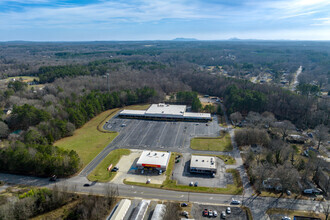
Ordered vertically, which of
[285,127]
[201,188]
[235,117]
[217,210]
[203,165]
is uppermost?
[285,127]

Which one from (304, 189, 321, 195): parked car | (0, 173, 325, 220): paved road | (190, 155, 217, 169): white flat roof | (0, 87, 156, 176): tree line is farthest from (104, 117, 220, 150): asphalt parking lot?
(304, 189, 321, 195): parked car

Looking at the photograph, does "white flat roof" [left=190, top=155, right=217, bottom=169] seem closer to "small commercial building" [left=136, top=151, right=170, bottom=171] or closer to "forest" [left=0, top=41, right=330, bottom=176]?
"small commercial building" [left=136, top=151, right=170, bottom=171]

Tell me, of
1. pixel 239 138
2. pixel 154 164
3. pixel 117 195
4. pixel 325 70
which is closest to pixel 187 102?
pixel 239 138

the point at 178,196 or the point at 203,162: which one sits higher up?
the point at 203,162

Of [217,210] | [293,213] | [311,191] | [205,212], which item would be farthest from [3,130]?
[311,191]

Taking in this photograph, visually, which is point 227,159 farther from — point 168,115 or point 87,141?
point 87,141

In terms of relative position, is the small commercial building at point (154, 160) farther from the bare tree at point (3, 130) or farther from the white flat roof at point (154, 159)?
the bare tree at point (3, 130)
